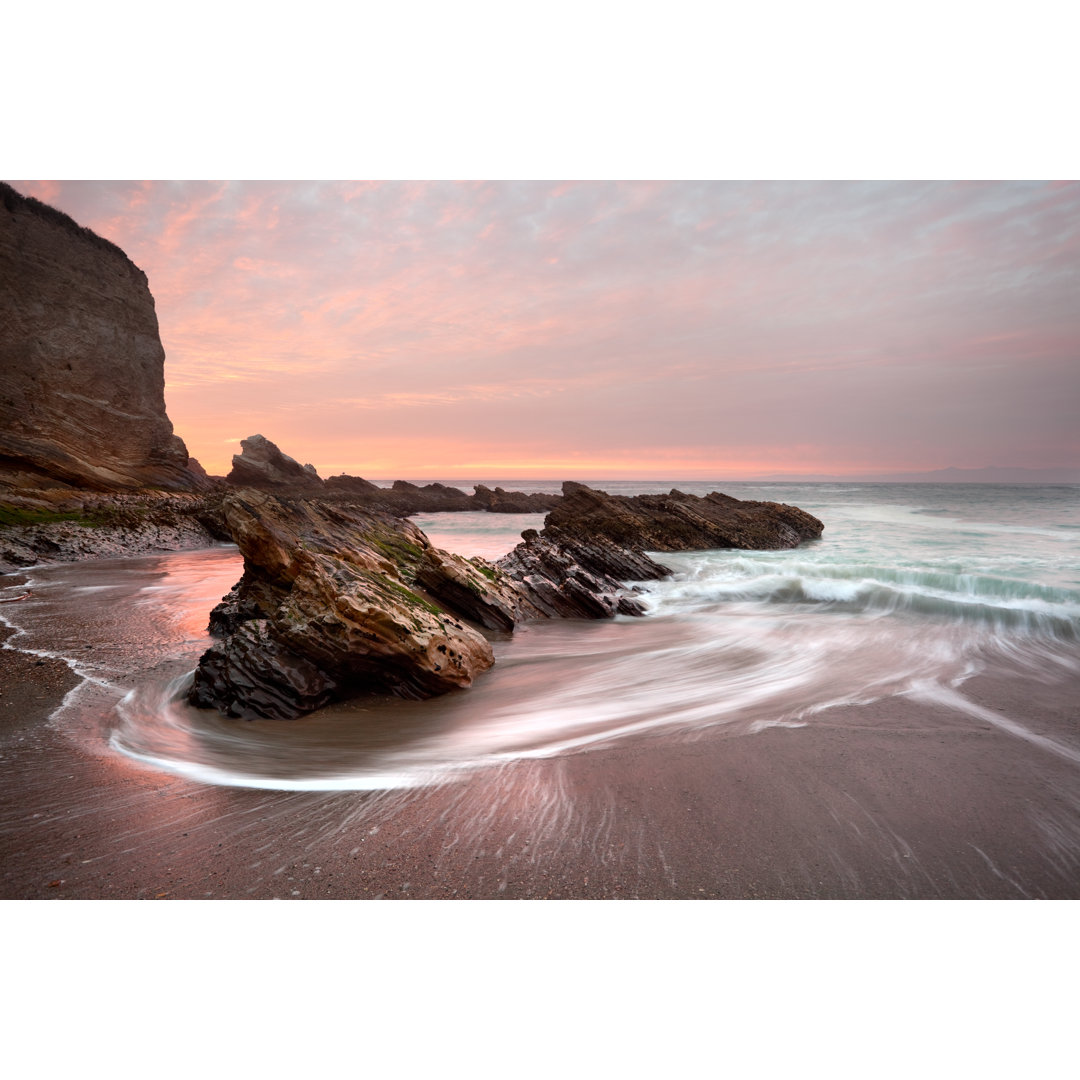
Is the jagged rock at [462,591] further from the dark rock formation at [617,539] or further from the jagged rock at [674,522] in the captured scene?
the jagged rock at [674,522]

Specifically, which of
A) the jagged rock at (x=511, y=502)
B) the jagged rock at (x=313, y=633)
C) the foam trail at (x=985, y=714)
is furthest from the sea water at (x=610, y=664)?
the jagged rock at (x=511, y=502)

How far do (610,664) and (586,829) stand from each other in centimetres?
387

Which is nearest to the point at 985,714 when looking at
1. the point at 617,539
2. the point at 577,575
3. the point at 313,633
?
the point at 313,633

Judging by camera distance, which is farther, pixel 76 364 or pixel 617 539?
pixel 76 364

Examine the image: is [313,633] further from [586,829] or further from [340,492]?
[340,492]

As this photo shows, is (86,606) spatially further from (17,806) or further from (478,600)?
(17,806)

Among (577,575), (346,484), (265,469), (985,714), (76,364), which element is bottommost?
(985,714)

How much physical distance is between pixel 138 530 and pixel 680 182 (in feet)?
56.7

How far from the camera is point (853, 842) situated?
8.96ft

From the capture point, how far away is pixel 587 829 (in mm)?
2773

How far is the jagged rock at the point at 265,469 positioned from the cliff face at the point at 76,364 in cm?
1650

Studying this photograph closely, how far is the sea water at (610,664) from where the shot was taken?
3.85 metres

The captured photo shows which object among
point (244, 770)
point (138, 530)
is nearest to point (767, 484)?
point (138, 530)

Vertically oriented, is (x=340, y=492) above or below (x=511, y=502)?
above
